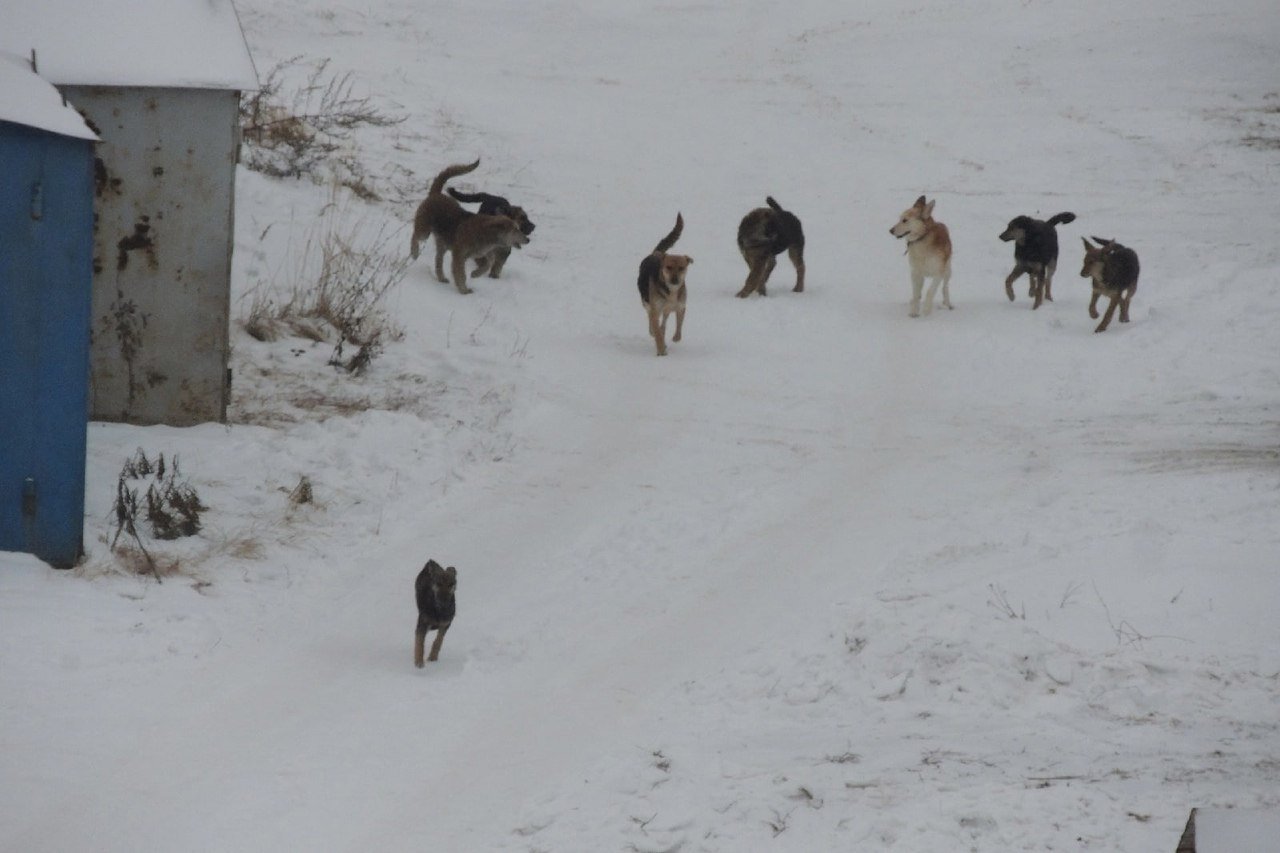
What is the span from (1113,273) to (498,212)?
6.53 m

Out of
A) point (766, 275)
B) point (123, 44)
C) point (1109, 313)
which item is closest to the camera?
point (123, 44)

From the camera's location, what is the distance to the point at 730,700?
6.66m

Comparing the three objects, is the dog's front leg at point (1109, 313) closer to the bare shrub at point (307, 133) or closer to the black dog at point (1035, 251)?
the black dog at point (1035, 251)

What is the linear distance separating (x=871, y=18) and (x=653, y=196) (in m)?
16.9

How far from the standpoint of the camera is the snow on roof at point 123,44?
9609mm

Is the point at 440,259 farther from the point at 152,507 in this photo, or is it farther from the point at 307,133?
the point at 152,507

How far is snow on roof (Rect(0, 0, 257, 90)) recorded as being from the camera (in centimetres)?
961

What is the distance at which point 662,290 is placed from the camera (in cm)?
1353

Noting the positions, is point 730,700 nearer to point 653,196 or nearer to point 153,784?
point 153,784

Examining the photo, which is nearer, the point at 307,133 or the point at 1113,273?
the point at 1113,273

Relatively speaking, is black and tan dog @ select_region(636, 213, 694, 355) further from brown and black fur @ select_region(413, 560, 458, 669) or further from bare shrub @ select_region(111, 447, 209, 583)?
brown and black fur @ select_region(413, 560, 458, 669)

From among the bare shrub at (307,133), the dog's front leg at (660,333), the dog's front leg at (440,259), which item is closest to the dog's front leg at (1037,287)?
the dog's front leg at (660,333)

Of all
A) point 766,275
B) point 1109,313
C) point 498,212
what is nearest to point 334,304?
point 498,212

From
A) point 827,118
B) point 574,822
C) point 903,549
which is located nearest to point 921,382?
point 903,549
